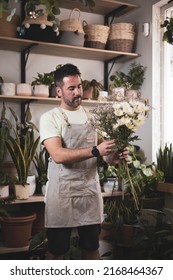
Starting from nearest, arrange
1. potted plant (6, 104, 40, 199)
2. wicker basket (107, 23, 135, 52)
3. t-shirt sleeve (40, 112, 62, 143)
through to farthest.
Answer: t-shirt sleeve (40, 112, 62, 143)
potted plant (6, 104, 40, 199)
wicker basket (107, 23, 135, 52)

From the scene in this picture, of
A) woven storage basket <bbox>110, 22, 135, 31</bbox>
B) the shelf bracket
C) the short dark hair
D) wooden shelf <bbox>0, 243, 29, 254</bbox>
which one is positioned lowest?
wooden shelf <bbox>0, 243, 29, 254</bbox>

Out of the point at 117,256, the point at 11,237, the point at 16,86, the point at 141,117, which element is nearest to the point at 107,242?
the point at 117,256

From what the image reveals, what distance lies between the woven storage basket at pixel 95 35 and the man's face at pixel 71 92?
1.04m

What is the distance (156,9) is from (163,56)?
0.33 meters

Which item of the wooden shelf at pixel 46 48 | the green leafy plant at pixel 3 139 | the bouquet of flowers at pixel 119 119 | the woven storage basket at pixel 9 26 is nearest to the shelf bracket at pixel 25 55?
the wooden shelf at pixel 46 48

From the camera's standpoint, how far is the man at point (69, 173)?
1629 millimetres

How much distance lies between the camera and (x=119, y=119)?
1.48 metres

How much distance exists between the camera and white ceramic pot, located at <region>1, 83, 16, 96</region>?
A: 2377mm

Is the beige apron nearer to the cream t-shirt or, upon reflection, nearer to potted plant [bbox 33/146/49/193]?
the cream t-shirt

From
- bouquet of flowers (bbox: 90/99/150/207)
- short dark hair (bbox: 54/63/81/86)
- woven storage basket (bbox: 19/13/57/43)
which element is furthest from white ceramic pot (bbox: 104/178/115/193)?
woven storage basket (bbox: 19/13/57/43)

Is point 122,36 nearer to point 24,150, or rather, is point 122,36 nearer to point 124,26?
point 124,26

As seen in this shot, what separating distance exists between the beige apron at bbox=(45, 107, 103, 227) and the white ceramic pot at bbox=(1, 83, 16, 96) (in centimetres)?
88

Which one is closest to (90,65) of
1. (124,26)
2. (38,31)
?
(38,31)

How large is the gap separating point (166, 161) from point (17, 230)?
3.51 feet
